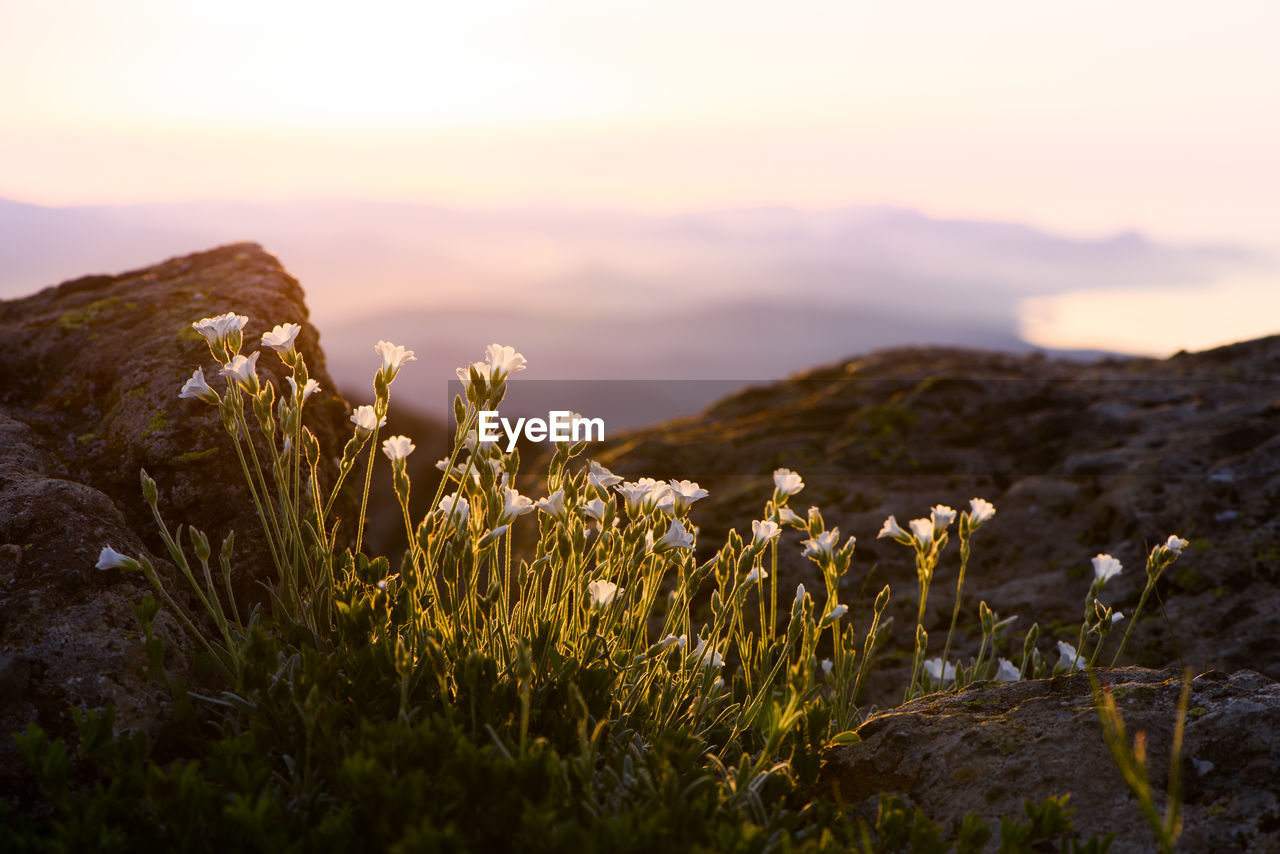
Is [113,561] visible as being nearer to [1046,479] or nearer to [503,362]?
[503,362]

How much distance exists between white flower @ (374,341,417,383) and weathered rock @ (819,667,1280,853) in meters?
2.14

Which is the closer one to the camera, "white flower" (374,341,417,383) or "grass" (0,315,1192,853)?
"grass" (0,315,1192,853)

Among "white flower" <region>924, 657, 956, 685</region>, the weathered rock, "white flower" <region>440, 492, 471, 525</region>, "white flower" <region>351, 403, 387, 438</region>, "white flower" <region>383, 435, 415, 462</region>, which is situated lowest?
"white flower" <region>924, 657, 956, 685</region>

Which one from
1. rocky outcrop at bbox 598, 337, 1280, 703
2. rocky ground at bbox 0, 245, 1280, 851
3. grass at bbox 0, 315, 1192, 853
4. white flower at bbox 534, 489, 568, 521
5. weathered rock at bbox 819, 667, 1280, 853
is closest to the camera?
grass at bbox 0, 315, 1192, 853

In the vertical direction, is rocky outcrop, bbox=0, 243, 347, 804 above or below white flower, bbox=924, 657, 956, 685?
above

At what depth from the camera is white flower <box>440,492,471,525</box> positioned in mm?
3160

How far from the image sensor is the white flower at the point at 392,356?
337 centimetres

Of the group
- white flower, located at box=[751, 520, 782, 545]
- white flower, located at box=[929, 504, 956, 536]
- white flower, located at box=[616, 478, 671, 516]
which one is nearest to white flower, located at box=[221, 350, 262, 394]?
white flower, located at box=[616, 478, 671, 516]

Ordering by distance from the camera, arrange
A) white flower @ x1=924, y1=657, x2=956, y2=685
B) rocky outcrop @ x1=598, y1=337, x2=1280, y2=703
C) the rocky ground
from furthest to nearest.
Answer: rocky outcrop @ x1=598, y1=337, x2=1280, y2=703 < white flower @ x1=924, y1=657, x2=956, y2=685 < the rocky ground

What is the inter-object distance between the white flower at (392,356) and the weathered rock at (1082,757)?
2141 millimetres

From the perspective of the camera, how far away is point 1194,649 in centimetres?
454

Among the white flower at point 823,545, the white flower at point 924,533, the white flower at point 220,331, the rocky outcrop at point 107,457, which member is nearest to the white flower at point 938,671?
the white flower at point 924,533

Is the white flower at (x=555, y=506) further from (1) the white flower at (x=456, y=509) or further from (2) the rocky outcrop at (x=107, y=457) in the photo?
(2) the rocky outcrop at (x=107, y=457)

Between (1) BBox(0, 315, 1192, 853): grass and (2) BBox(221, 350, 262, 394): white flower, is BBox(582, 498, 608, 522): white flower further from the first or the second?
(2) BBox(221, 350, 262, 394): white flower
